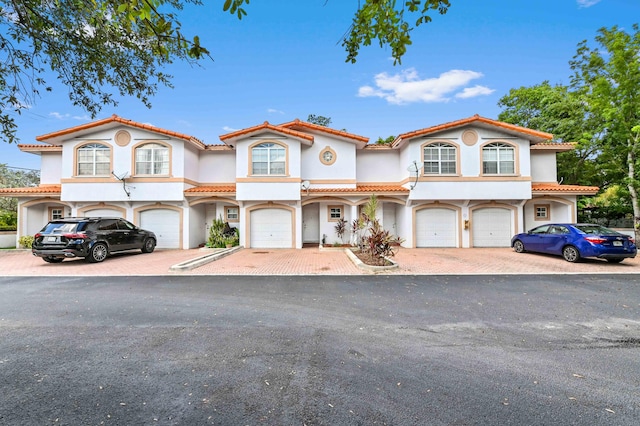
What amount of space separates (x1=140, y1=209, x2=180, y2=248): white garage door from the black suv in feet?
10.9

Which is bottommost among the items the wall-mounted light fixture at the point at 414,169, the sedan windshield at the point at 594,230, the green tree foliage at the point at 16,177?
the sedan windshield at the point at 594,230

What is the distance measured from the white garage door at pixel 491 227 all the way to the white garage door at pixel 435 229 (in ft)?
3.99

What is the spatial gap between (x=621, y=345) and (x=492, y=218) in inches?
546

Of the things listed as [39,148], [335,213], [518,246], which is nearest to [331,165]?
[335,213]

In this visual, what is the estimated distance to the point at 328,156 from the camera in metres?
17.7

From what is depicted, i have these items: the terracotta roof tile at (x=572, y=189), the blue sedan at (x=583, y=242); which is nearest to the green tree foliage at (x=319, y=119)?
the terracotta roof tile at (x=572, y=189)

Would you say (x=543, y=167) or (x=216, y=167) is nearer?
(x=543, y=167)

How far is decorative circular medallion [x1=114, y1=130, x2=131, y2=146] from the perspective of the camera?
54.5ft

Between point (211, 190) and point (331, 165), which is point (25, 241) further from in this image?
point (331, 165)

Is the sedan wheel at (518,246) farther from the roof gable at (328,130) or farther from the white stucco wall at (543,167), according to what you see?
the roof gable at (328,130)

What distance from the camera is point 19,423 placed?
2557mm

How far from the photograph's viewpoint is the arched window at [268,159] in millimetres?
16516

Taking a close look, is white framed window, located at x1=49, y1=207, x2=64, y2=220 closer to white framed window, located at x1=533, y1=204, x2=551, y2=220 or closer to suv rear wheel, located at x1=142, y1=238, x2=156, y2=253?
suv rear wheel, located at x1=142, y1=238, x2=156, y2=253

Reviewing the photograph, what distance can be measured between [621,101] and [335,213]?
1560 centimetres
